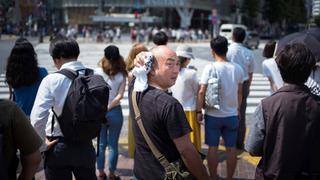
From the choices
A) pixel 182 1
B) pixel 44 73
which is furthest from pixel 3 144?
pixel 182 1

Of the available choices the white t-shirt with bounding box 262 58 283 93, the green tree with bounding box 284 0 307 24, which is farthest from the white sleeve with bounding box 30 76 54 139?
the green tree with bounding box 284 0 307 24

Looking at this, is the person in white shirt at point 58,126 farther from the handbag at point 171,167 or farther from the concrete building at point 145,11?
the concrete building at point 145,11

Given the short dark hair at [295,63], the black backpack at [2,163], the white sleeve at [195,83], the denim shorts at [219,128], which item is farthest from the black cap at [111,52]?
the black backpack at [2,163]

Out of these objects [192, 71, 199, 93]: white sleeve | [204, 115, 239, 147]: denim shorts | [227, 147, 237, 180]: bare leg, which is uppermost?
[192, 71, 199, 93]: white sleeve

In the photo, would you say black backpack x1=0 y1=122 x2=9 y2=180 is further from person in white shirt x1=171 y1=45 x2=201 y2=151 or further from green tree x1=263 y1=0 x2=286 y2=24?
green tree x1=263 y1=0 x2=286 y2=24

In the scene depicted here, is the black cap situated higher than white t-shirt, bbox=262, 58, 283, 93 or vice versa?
the black cap

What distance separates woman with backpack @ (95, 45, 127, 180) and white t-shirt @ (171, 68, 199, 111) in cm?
68

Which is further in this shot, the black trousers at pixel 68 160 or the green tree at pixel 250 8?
the green tree at pixel 250 8

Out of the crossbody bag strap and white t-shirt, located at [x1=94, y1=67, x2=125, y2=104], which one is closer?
the crossbody bag strap

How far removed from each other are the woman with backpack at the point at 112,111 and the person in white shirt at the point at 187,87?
2.21 feet

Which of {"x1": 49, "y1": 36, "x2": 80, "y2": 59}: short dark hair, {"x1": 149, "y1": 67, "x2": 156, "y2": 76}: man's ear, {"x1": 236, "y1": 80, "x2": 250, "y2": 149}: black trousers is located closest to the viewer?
{"x1": 149, "y1": 67, "x2": 156, "y2": 76}: man's ear

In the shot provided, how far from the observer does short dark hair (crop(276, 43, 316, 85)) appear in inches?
117

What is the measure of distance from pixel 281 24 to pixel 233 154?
270 ft

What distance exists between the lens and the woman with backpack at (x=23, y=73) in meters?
4.42
